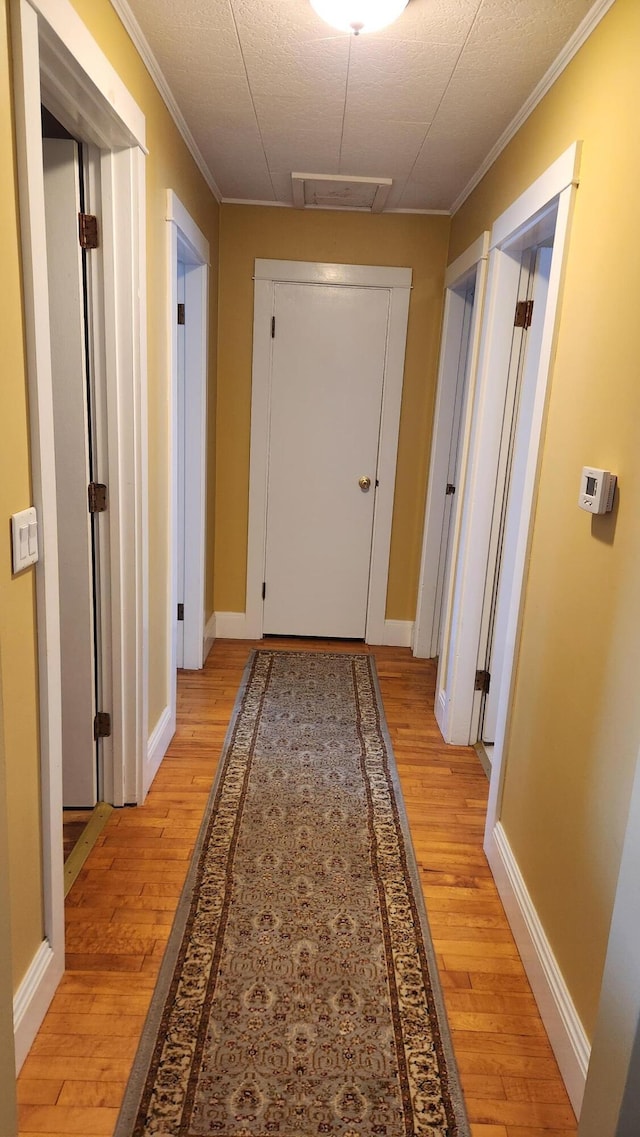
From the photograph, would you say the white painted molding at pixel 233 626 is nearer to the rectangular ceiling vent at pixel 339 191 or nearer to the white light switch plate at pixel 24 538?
the rectangular ceiling vent at pixel 339 191

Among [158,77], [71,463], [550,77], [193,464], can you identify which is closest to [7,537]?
[71,463]

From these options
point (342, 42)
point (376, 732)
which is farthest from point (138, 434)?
point (376, 732)

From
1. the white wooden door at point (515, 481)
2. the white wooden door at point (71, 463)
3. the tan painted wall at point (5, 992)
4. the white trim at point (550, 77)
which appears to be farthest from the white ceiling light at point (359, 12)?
the tan painted wall at point (5, 992)

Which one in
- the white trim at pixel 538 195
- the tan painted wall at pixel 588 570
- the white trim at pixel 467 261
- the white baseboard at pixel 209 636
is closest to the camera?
the tan painted wall at pixel 588 570

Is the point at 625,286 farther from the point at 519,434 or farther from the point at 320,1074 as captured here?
the point at 320,1074

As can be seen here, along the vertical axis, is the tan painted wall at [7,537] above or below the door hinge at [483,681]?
above

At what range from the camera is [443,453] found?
3.61 metres

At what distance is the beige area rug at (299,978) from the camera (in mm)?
1383

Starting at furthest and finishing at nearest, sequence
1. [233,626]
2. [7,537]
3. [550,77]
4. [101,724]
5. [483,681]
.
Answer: [233,626] < [483,681] < [101,724] < [550,77] < [7,537]

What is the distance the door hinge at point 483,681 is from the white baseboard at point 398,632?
114cm

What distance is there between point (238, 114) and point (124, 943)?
103 inches

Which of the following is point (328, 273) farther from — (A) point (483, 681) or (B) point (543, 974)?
(B) point (543, 974)

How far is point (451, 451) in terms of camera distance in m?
3.62

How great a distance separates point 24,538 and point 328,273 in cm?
280
